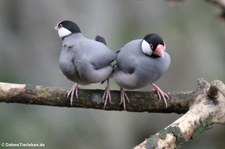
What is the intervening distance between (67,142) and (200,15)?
2008mm

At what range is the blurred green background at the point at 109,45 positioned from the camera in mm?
4598

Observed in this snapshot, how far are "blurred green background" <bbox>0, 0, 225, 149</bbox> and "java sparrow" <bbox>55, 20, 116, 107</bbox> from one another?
1.71 meters

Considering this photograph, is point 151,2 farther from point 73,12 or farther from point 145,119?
point 145,119

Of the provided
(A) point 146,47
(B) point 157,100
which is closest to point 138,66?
(A) point 146,47

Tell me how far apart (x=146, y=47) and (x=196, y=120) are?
1.44ft

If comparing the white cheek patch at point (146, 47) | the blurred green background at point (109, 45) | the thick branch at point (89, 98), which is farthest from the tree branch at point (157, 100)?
the blurred green background at point (109, 45)

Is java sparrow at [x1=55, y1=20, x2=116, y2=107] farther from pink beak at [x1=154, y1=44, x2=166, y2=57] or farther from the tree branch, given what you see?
pink beak at [x1=154, y1=44, x2=166, y2=57]

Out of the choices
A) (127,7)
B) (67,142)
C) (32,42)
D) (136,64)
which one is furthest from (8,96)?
(127,7)

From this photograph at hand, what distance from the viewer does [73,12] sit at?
5.16 m

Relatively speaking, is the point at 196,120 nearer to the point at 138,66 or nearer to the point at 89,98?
the point at 138,66

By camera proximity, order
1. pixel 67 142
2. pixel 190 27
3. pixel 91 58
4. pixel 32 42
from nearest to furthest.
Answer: pixel 91 58 < pixel 67 142 < pixel 32 42 < pixel 190 27

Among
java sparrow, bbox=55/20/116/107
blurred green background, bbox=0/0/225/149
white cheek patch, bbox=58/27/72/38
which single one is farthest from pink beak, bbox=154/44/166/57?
blurred green background, bbox=0/0/225/149

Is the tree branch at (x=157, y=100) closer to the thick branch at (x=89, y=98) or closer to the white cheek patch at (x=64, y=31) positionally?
the thick branch at (x=89, y=98)

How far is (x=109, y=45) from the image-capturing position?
16.4ft
